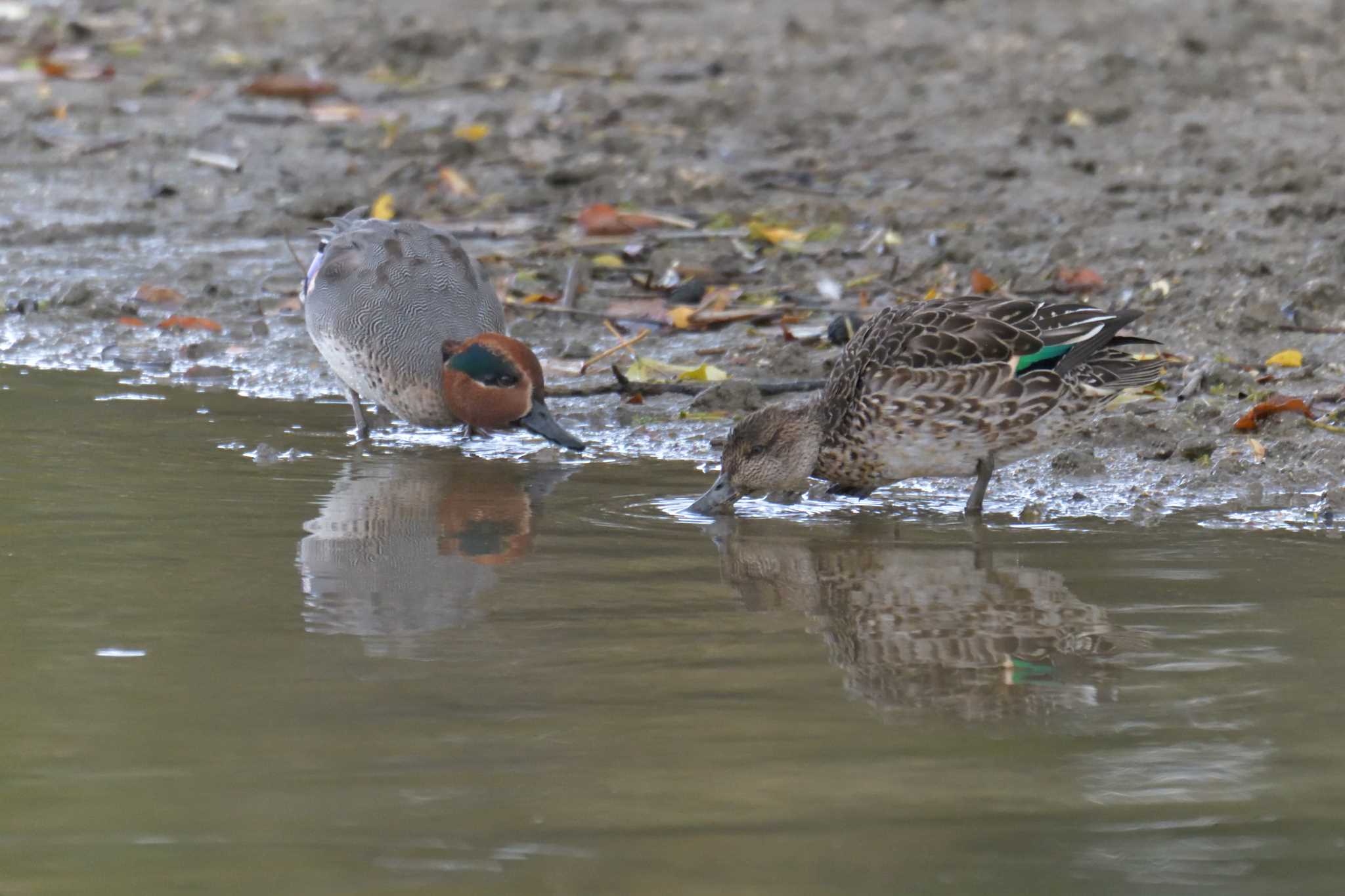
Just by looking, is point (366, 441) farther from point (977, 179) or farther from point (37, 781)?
point (977, 179)

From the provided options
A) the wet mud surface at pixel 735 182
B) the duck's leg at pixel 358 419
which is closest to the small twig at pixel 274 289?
the wet mud surface at pixel 735 182

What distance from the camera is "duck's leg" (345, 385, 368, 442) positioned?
273 inches

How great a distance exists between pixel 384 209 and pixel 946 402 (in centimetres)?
494

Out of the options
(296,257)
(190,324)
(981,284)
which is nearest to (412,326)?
(296,257)

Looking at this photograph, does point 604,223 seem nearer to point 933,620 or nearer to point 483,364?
point 483,364

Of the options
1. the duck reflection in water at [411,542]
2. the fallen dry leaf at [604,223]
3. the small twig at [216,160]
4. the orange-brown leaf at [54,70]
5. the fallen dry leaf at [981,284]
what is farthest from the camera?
the orange-brown leaf at [54,70]

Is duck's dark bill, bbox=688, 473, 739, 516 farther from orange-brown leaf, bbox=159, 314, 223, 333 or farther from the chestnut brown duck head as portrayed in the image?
orange-brown leaf, bbox=159, 314, 223, 333

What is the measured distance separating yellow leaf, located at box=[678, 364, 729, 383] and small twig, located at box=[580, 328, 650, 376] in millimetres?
359

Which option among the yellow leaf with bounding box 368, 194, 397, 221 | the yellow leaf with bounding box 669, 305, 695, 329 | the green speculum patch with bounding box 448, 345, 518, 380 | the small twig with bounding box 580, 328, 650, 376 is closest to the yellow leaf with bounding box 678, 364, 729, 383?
the small twig with bounding box 580, 328, 650, 376

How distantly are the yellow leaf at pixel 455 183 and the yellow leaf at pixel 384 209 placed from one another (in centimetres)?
42

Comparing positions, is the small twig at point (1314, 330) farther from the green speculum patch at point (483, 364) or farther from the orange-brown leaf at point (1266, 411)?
the green speculum patch at point (483, 364)

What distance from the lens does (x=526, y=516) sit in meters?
5.64

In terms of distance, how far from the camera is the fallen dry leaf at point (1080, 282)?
→ 8.09 m

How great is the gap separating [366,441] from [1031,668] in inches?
134
